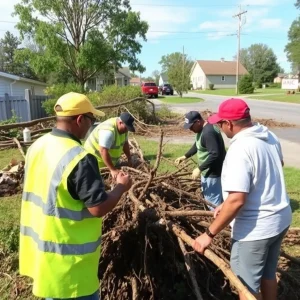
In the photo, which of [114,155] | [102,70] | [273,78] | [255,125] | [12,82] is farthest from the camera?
[273,78]

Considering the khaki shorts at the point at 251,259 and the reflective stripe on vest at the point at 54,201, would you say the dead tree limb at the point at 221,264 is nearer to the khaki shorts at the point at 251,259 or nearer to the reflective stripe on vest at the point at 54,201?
the khaki shorts at the point at 251,259

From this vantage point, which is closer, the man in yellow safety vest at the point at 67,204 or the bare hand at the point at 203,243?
→ the man in yellow safety vest at the point at 67,204

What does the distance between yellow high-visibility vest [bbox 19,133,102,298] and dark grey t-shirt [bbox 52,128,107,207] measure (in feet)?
0.10

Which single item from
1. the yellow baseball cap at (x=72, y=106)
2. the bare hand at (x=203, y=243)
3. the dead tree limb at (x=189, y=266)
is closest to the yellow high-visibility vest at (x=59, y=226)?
the yellow baseball cap at (x=72, y=106)

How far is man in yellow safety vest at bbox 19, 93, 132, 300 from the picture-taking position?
77.3 inches

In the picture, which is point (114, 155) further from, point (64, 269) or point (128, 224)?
point (64, 269)

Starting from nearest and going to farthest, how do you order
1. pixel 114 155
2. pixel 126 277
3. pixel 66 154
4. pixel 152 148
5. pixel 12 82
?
pixel 66 154 < pixel 126 277 < pixel 114 155 < pixel 152 148 < pixel 12 82

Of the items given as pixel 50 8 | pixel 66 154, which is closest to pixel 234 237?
pixel 66 154

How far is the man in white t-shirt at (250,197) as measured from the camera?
227cm

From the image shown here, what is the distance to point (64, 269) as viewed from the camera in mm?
2096

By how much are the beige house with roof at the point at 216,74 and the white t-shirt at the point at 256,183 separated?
79988 millimetres

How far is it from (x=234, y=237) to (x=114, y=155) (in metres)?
2.59

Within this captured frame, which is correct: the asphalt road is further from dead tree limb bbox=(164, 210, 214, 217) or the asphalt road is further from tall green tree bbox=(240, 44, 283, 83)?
tall green tree bbox=(240, 44, 283, 83)

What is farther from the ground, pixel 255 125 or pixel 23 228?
pixel 255 125
